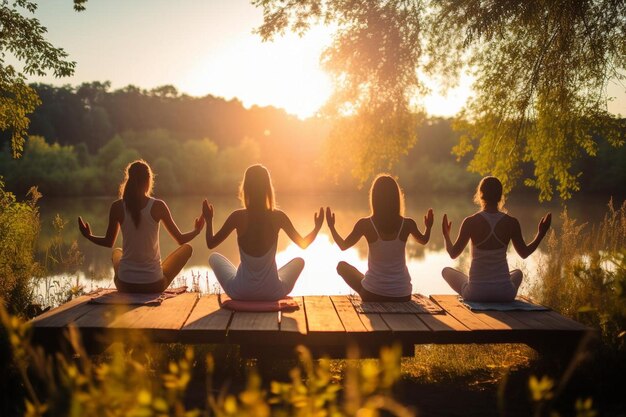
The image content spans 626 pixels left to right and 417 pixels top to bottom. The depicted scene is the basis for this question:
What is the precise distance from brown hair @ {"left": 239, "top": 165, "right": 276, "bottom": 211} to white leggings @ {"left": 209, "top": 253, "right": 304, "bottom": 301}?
2.38 ft

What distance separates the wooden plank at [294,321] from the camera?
16.4 feet

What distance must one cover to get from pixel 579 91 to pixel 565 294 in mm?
3772

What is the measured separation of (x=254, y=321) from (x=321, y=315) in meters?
0.71

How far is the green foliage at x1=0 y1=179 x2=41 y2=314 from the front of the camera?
7.92 metres

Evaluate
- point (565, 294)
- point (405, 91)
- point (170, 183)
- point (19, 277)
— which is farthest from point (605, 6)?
point (170, 183)

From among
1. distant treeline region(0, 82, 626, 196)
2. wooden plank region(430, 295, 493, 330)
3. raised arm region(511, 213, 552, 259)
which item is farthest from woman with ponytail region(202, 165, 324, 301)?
distant treeline region(0, 82, 626, 196)

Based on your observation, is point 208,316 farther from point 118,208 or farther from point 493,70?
point 493,70

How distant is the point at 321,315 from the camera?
5609mm

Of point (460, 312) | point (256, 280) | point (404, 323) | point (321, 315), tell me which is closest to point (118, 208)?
point (256, 280)

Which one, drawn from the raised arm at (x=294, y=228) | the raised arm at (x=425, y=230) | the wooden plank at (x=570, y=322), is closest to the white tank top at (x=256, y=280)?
the raised arm at (x=294, y=228)

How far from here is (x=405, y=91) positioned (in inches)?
429

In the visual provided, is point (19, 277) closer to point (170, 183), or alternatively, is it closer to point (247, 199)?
point (247, 199)

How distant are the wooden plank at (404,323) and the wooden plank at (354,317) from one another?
63 mm

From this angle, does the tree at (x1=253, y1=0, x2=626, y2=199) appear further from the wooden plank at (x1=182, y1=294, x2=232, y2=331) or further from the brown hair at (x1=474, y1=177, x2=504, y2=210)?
the wooden plank at (x1=182, y1=294, x2=232, y2=331)
